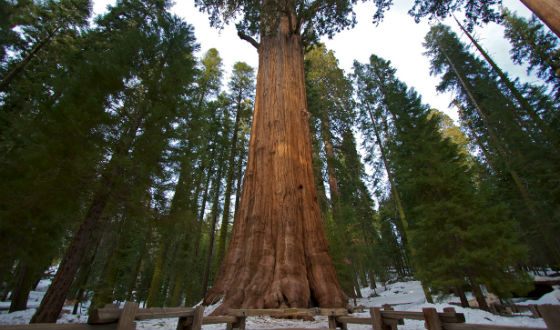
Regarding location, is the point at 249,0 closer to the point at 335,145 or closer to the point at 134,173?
the point at 134,173

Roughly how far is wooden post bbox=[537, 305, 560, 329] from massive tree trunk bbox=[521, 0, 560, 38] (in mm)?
2894

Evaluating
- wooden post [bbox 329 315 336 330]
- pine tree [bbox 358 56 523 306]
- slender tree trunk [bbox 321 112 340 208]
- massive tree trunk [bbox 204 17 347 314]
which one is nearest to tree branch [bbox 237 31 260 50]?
massive tree trunk [bbox 204 17 347 314]

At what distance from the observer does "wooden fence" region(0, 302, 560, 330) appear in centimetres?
190

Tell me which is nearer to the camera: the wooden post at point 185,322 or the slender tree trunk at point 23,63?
the wooden post at point 185,322

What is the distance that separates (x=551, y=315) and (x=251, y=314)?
3211mm

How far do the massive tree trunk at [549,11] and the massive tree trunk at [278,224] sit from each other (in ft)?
14.1

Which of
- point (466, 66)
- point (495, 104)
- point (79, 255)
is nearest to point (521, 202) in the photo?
point (495, 104)

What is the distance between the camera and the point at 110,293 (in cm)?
994

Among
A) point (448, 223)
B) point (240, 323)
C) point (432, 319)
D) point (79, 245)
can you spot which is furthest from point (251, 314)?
point (448, 223)

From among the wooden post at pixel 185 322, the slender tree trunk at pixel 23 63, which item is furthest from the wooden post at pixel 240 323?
the slender tree trunk at pixel 23 63

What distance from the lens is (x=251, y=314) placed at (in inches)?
150

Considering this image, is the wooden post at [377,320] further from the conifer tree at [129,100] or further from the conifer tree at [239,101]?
the conifer tree at [239,101]

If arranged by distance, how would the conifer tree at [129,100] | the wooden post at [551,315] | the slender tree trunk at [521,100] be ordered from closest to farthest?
the wooden post at [551,315] < the conifer tree at [129,100] < the slender tree trunk at [521,100]

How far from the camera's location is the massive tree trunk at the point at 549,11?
9.67ft
